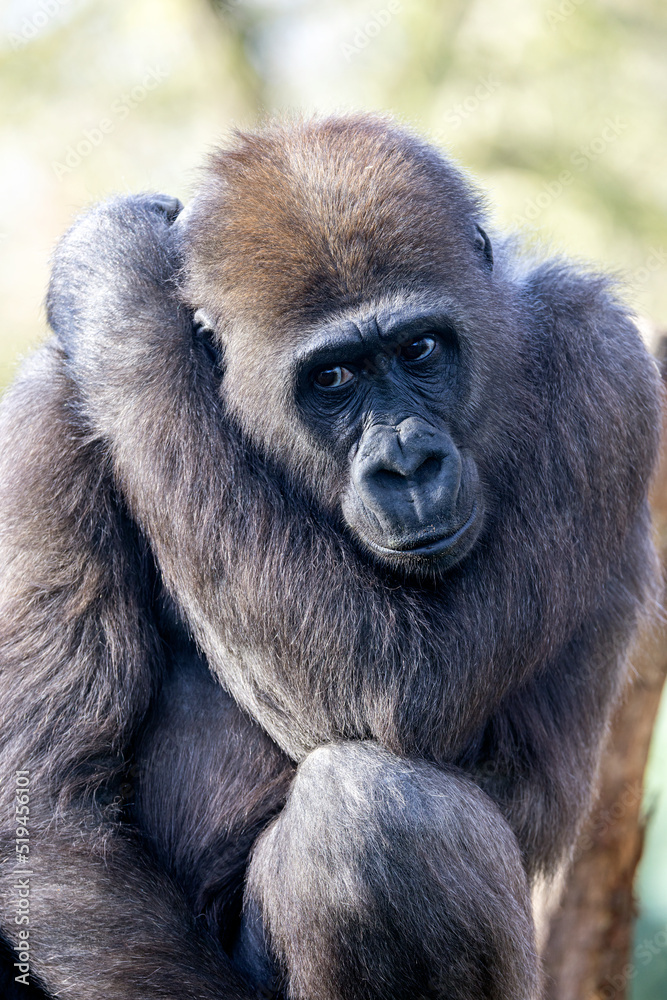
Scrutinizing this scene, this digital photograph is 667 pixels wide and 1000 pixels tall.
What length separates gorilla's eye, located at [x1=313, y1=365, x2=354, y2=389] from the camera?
3109 mm

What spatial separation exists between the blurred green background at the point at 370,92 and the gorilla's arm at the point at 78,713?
889cm

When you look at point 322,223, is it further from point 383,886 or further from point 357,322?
point 383,886

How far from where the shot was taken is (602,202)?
12.2m

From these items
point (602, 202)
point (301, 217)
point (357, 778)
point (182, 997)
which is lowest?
point (602, 202)

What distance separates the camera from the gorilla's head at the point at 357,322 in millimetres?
2922

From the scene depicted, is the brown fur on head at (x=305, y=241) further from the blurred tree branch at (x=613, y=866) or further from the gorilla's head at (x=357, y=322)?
the blurred tree branch at (x=613, y=866)

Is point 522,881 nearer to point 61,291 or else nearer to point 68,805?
→ point 68,805

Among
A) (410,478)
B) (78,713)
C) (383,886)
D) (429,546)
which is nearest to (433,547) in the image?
(429,546)

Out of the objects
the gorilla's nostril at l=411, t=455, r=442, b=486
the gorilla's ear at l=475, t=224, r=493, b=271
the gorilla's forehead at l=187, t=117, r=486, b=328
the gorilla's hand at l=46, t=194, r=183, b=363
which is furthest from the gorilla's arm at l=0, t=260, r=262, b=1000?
the gorilla's ear at l=475, t=224, r=493, b=271

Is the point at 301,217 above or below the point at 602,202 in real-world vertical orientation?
above

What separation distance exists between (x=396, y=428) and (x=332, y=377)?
33cm

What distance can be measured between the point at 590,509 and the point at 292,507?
99 centimetres

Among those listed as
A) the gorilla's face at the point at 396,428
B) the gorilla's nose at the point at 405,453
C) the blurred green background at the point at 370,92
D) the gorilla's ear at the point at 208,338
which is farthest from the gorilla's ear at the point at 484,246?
the blurred green background at the point at 370,92

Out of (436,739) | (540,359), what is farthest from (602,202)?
(436,739)
